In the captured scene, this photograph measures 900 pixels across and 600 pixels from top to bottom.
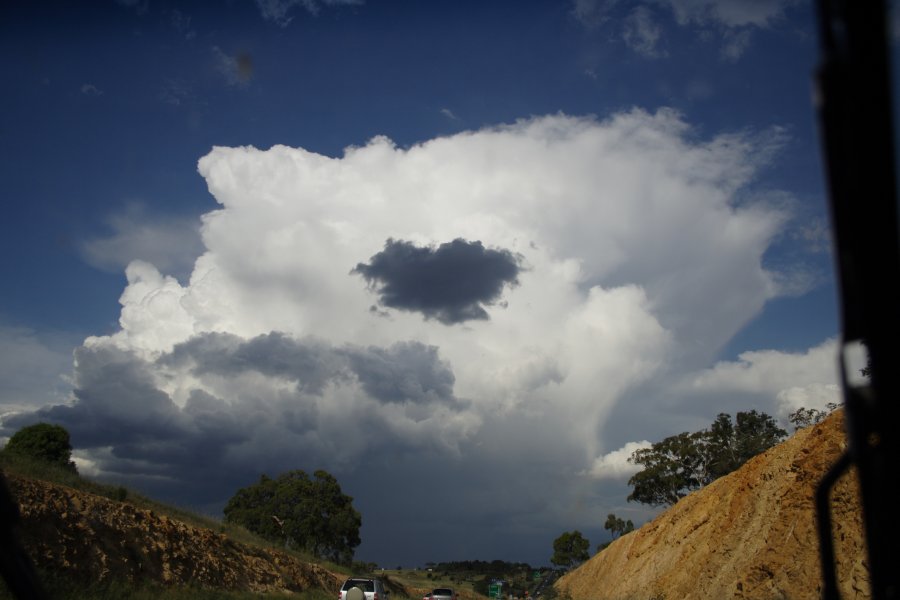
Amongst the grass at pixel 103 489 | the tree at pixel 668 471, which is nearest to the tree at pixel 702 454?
the tree at pixel 668 471

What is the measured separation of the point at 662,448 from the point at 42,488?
63201 mm

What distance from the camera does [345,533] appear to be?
77562mm

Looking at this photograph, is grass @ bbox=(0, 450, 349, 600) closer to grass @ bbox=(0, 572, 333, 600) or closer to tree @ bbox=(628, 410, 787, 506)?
grass @ bbox=(0, 572, 333, 600)

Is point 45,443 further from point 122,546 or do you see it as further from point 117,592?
point 117,592

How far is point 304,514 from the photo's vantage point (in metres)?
76.2

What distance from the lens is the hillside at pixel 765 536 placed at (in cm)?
2192

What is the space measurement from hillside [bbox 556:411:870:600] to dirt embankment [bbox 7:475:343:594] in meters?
21.5

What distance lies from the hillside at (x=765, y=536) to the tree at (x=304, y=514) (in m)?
41.2

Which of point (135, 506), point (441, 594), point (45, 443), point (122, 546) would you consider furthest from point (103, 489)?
point (441, 594)

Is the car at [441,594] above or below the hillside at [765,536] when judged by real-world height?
below

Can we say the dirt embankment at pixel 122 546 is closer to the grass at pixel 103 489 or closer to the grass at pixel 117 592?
the grass at pixel 117 592

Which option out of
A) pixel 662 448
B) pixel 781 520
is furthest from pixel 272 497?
pixel 781 520

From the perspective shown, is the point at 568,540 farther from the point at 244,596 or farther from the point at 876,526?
the point at 876,526

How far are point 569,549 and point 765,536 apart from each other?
323 ft
